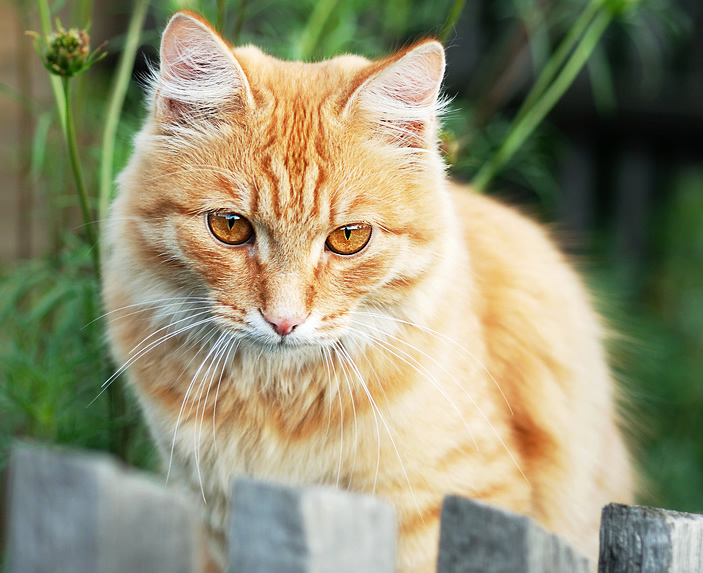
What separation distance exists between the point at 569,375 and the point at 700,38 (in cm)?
271

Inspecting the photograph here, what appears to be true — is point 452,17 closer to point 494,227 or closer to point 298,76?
point 298,76

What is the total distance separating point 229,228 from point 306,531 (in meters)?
0.91

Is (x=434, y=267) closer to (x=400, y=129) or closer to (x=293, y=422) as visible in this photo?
(x=400, y=129)

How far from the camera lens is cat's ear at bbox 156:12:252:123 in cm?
167

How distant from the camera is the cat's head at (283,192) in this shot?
1.66 metres

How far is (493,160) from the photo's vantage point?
8.61 ft

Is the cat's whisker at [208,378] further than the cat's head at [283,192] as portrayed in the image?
Yes

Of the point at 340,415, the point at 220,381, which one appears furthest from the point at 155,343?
the point at 340,415

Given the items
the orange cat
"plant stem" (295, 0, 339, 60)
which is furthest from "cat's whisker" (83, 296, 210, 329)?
"plant stem" (295, 0, 339, 60)

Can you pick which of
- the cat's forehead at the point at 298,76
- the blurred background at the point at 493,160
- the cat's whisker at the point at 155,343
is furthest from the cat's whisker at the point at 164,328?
the cat's forehead at the point at 298,76

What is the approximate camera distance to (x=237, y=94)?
1.75 meters

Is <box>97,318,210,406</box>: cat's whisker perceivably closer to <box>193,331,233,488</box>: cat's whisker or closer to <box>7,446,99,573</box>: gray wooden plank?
<box>193,331,233,488</box>: cat's whisker

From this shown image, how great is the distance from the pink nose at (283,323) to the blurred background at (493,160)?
82 centimetres

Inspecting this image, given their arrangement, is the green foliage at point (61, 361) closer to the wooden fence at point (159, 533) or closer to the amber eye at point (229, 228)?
the amber eye at point (229, 228)
